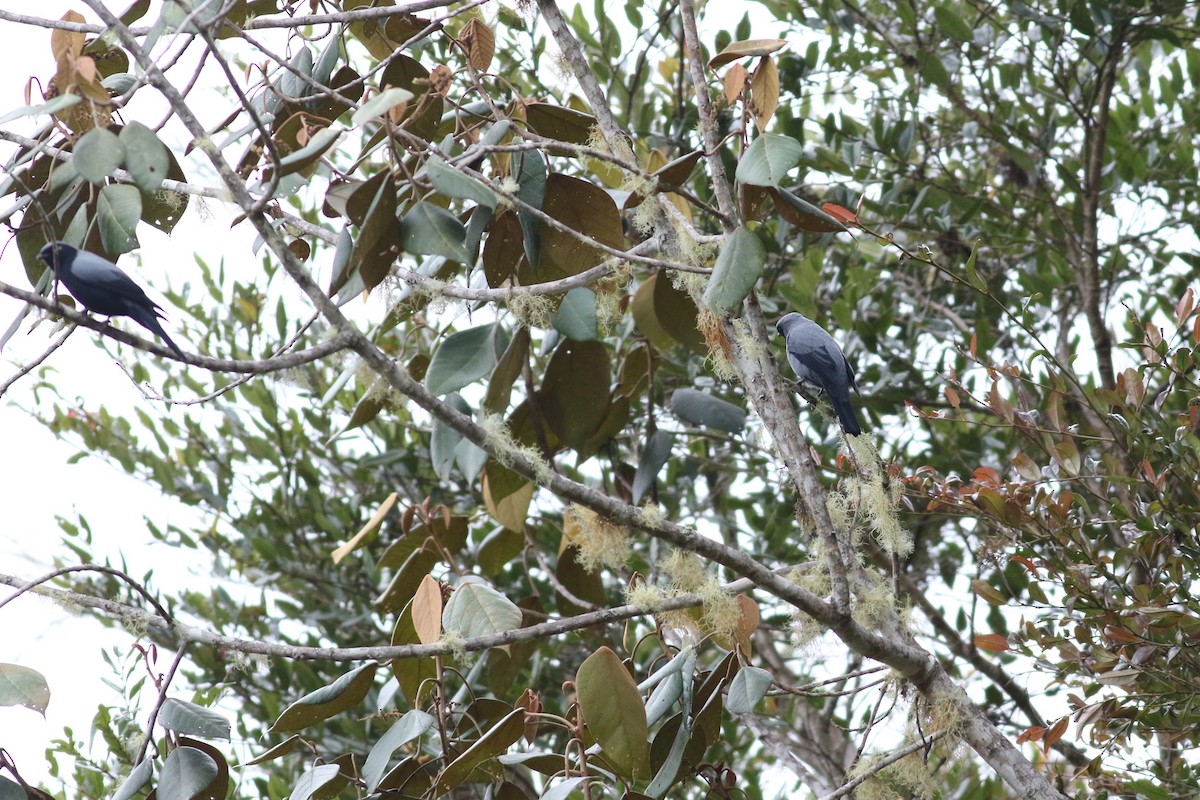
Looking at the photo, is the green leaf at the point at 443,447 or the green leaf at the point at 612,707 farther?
the green leaf at the point at 443,447

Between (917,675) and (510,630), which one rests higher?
(510,630)

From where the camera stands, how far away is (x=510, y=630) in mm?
1785

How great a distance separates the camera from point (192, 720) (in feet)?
5.44

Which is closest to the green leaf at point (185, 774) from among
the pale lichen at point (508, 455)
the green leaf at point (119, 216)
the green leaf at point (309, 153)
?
the pale lichen at point (508, 455)

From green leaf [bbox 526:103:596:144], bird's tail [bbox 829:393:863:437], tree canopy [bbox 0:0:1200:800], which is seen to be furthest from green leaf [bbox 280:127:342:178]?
bird's tail [bbox 829:393:863:437]

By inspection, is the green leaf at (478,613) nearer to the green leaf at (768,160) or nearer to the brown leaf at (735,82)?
the green leaf at (768,160)

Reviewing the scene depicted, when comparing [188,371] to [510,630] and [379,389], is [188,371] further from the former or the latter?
[510,630]

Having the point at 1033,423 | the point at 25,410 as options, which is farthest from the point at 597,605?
the point at 25,410

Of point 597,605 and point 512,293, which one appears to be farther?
point 597,605

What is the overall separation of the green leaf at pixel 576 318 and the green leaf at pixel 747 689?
72cm

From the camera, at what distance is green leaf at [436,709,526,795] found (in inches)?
67.8

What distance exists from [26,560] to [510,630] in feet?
7.99

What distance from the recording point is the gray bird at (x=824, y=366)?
2.41 metres

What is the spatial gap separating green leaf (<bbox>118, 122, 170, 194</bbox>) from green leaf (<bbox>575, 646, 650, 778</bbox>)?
0.99 meters
